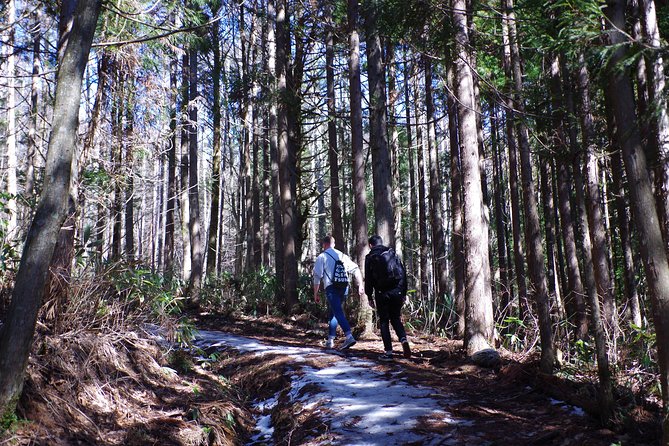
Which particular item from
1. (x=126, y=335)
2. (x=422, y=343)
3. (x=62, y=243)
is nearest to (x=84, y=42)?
(x=62, y=243)

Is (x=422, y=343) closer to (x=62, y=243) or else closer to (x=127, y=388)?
(x=127, y=388)

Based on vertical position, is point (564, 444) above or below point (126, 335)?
below

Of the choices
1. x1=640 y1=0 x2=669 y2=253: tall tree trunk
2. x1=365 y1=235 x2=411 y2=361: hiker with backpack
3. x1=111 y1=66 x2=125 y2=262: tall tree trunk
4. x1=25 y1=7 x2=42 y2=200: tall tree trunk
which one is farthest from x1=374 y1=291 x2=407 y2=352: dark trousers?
x1=25 y1=7 x2=42 y2=200: tall tree trunk

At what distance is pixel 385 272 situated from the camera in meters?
8.55

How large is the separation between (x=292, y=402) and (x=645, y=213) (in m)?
4.29

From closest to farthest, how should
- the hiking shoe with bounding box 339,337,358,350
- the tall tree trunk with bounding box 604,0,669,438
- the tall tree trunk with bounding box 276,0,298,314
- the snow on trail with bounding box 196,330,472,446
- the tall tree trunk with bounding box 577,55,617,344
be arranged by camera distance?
1. the tall tree trunk with bounding box 604,0,669,438
2. the snow on trail with bounding box 196,330,472,446
3. the hiking shoe with bounding box 339,337,358,350
4. the tall tree trunk with bounding box 577,55,617,344
5. the tall tree trunk with bounding box 276,0,298,314

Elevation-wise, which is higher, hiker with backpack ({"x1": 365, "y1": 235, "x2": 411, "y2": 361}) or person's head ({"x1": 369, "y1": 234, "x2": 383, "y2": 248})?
person's head ({"x1": 369, "y1": 234, "x2": 383, "y2": 248})

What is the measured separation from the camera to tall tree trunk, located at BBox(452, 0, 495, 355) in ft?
26.6

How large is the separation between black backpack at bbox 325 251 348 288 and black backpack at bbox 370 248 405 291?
110 cm

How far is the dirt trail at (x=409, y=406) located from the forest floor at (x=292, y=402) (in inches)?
0.7

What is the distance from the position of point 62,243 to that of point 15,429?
2658 mm

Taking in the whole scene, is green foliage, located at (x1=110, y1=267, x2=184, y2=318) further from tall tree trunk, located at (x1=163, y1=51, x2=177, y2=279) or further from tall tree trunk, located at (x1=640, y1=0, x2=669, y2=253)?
tall tree trunk, located at (x1=640, y1=0, x2=669, y2=253)

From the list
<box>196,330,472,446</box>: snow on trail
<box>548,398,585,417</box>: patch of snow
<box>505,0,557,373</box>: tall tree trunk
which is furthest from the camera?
<box>505,0,557,373</box>: tall tree trunk

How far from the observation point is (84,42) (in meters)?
4.80
